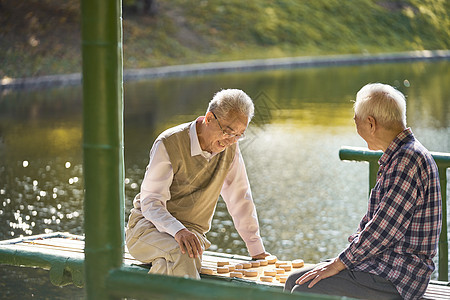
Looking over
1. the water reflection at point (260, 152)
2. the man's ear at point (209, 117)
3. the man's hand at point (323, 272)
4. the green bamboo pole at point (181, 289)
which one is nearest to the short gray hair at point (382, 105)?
the water reflection at point (260, 152)

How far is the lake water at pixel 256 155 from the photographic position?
7.62 metres

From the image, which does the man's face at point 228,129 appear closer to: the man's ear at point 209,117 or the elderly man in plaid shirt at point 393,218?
the man's ear at point 209,117

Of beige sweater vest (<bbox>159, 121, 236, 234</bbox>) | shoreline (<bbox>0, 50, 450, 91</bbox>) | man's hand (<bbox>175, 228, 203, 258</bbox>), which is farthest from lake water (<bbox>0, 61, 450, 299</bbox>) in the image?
shoreline (<bbox>0, 50, 450, 91</bbox>)

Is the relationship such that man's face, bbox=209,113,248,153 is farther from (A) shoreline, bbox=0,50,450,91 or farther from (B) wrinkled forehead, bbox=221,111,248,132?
(A) shoreline, bbox=0,50,450,91

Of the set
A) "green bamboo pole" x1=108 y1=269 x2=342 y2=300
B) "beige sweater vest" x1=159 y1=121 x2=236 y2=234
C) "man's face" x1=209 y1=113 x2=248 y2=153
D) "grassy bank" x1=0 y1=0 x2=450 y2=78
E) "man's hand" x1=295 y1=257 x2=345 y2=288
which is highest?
"grassy bank" x1=0 y1=0 x2=450 y2=78

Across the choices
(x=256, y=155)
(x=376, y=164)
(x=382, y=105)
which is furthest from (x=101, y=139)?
(x=256, y=155)

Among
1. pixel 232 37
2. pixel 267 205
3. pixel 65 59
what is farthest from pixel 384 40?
pixel 267 205

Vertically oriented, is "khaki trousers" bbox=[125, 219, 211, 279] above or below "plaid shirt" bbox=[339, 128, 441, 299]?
below

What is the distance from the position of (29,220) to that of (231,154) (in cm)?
469

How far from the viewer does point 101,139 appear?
1.99m

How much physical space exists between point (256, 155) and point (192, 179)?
27.6 feet

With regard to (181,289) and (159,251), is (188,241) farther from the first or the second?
(181,289)

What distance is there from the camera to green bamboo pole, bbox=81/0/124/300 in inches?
76.7

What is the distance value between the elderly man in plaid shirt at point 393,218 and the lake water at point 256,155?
52 centimetres
